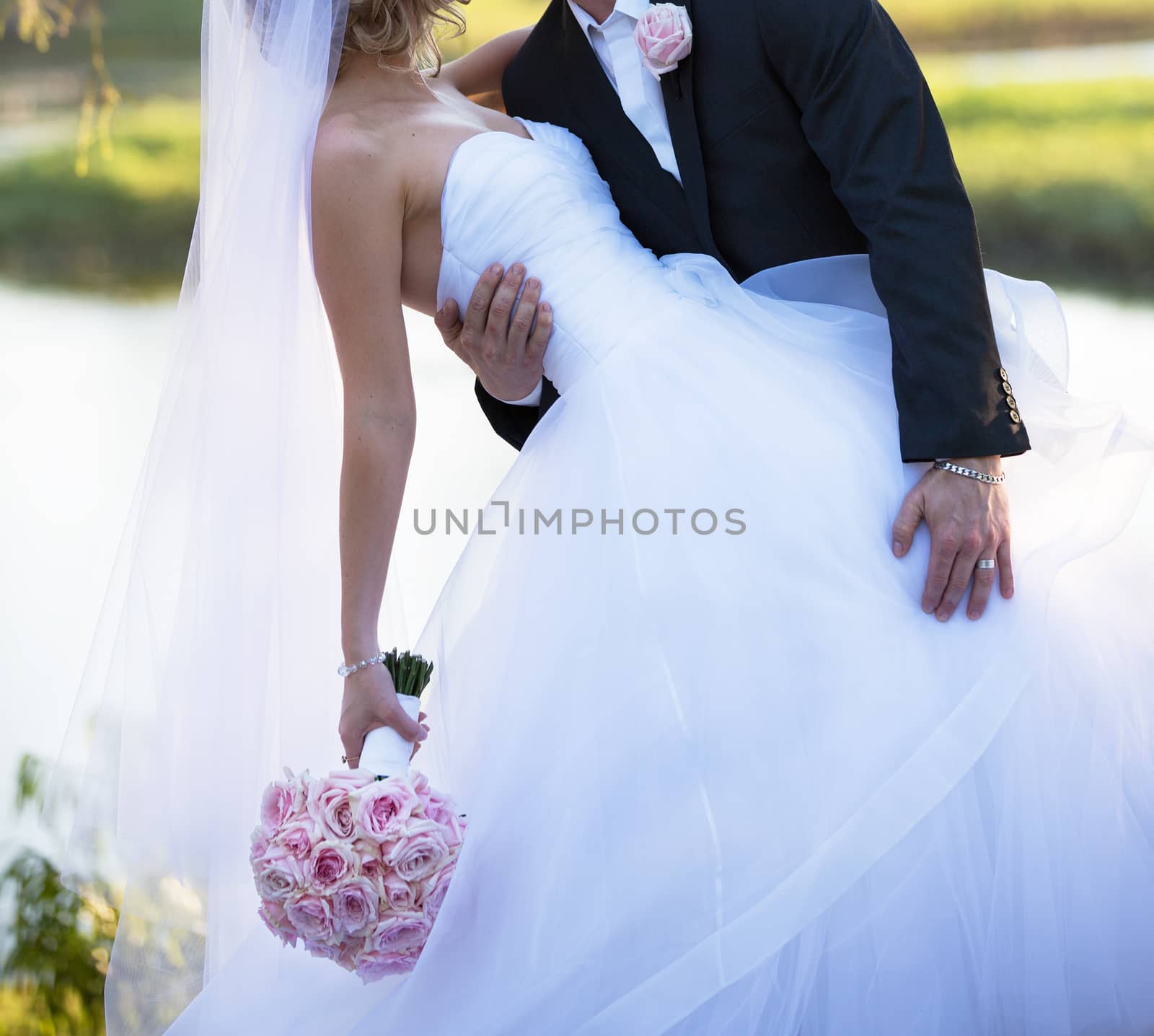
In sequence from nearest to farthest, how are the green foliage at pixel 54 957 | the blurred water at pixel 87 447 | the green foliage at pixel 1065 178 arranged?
1. the green foliage at pixel 54 957
2. the blurred water at pixel 87 447
3. the green foliage at pixel 1065 178

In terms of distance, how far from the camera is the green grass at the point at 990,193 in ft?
18.4

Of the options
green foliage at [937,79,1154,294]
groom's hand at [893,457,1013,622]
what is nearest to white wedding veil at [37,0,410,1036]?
groom's hand at [893,457,1013,622]

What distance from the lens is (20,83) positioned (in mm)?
5879

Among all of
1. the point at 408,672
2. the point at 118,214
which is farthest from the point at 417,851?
the point at 118,214

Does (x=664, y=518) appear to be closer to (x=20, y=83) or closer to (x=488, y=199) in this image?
(x=488, y=199)

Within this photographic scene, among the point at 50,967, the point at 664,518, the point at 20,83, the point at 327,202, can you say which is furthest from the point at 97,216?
the point at 664,518

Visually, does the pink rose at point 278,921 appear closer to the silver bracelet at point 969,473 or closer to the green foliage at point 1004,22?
the silver bracelet at point 969,473

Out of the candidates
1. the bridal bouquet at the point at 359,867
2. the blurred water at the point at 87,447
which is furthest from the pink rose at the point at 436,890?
the blurred water at the point at 87,447

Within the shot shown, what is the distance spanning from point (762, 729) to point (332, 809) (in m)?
0.45

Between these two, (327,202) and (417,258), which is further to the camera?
(417,258)

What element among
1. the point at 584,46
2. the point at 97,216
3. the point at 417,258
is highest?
the point at 584,46

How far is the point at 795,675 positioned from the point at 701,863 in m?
0.21

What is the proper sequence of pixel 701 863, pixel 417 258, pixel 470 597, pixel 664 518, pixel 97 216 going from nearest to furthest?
1. pixel 701 863
2. pixel 664 518
3. pixel 470 597
4. pixel 417 258
5. pixel 97 216

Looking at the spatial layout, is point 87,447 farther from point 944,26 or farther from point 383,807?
point 944,26
